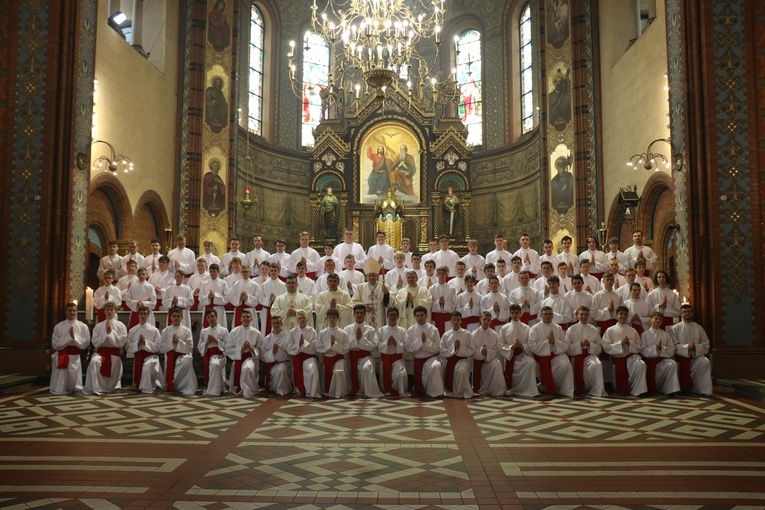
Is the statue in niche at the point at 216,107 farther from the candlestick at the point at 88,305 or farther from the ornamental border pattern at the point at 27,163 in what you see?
the candlestick at the point at 88,305

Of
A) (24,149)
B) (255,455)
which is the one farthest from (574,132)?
(255,455)

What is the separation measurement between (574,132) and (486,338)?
9.95 meters

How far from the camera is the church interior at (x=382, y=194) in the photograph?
547 cm

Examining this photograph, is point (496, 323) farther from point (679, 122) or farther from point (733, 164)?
point (679, 122)

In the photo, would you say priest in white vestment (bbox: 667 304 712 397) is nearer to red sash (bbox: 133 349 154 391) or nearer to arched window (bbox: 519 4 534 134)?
red sash (bbox: 133 349 154 391)

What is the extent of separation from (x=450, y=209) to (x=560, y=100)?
16.0ft

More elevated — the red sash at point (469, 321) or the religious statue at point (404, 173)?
the religious statue at point (404, 173)

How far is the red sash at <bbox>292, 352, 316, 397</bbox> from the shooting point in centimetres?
999

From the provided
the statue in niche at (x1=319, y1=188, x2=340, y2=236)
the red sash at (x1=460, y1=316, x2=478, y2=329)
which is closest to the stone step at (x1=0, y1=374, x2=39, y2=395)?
the red sash at (x1=460, y1=316, x2=478, y2=329)

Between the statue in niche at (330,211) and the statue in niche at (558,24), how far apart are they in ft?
27.4

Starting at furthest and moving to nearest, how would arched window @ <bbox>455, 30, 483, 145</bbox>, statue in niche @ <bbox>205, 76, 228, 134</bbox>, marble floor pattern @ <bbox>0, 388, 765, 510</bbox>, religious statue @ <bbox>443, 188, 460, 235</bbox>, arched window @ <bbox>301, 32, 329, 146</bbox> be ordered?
1. arched window @ <bbox>301, 32, 329, 146</bbox>
2. arched window @ <bbox>455, 30, 483, 145</bbox>
3. religious statue @ <bbox>443, 188, 460, 235</bbox>
4. statue in niche @ <bbox>205, 76, 228, 134</bbox>
5. marble floor pattern @ <bbox>0, 388, 765, 510</bbox>

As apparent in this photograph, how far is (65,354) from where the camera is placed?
1022cm

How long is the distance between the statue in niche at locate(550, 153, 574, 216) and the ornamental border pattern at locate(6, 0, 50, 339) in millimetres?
13236

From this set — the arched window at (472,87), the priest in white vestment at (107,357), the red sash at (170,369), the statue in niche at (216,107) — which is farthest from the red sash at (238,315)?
the arched window at (472,87)
